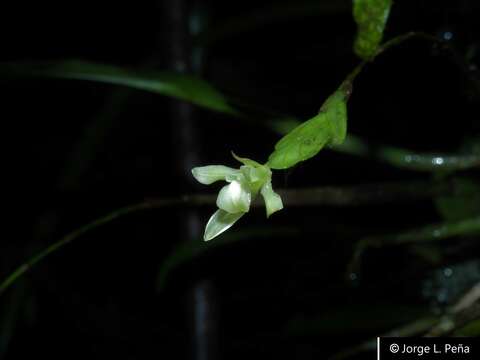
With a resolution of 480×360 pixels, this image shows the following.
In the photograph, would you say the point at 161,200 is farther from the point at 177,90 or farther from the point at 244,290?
the point at 244,290

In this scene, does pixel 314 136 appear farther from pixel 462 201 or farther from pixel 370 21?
pixel 462 201

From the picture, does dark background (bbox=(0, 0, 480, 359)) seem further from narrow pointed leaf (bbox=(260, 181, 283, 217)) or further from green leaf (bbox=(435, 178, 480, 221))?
narrow pointed leaf (bbox=(260, 181, 283, 217))

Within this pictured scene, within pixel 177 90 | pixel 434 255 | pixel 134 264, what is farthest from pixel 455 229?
pixel 134 264

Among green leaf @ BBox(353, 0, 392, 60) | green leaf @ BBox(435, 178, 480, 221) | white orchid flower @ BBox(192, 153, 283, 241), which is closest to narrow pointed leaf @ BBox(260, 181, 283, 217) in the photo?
white orchid flower @ BBox(192, 153, 283, 241)

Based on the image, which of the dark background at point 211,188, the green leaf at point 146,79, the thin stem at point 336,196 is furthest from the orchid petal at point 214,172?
the dark background at point 211,188

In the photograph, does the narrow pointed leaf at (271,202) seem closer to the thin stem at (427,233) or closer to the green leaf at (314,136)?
the green leaf at (314,136)

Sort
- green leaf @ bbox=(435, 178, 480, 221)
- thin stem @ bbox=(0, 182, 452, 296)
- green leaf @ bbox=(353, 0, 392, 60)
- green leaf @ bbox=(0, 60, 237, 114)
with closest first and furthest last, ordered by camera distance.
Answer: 1. green leaf @ bbox=(353, 0, 392, 60)
2. thin stem @ bbox=(0, 182, 452, 296)
3. green leaf @ bbox=(0, 60, 237, 114)
4. green leaf @ bbox=(435, 178, 480, 221)

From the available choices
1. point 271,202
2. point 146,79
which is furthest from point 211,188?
point 271,202
